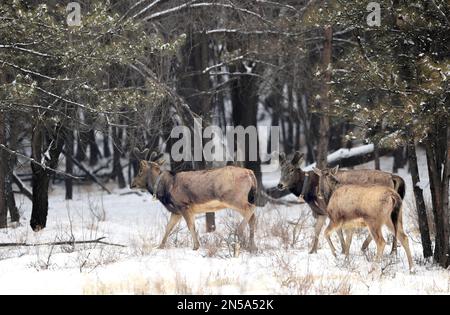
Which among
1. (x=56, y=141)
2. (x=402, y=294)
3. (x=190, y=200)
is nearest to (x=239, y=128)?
(x=56, y=141)

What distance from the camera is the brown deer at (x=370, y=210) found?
36.3 feet

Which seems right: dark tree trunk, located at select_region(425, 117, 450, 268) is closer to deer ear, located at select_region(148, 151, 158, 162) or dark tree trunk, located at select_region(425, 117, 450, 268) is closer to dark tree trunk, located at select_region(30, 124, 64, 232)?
deer ear, located at select_region(148, 151, 158, 162)

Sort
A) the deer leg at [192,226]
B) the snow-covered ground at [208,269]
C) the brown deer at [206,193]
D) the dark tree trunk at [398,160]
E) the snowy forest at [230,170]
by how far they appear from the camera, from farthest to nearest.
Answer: the dark tree trunk at [398,160]
the brown deer at [206,193]
the deer leg at [192,226]
the snowy forest at [230,170]
the snow-covered ground at [208,269]

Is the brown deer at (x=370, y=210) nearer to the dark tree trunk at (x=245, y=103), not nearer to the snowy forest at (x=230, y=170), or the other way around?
the snowy forest at (x=230, y=170)

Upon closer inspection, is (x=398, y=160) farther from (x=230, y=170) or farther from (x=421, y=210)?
(x=421, y=210)

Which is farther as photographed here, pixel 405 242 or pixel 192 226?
pixel 192 226

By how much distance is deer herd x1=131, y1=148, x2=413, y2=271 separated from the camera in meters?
11.1

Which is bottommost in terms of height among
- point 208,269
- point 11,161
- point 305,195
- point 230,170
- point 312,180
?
point 208,269

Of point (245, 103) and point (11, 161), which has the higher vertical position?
point (245, 103)

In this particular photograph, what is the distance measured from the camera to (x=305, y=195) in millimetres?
13758

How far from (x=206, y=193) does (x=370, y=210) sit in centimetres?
318

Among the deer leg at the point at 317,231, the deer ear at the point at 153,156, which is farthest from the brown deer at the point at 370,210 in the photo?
the deer ear at the point at 153,156

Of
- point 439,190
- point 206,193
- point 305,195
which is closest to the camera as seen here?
point 439,190

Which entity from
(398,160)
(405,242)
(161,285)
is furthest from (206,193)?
(398,160)
